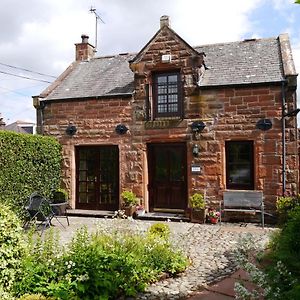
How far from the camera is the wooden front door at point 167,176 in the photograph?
12.2 m

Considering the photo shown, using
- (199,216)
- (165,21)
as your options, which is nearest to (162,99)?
(165,21)

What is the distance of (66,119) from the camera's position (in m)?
13.4

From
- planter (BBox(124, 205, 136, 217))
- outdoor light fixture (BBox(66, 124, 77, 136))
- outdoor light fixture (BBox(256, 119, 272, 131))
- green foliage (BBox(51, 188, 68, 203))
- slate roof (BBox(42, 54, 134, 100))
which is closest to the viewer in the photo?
outdoor light fixture (BBox(256, 119, 272, 131))

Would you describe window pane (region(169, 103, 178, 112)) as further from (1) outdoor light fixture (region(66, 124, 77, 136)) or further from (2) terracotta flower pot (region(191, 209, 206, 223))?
(1) outdoor light fixture (region(66, 124, 77, 136))

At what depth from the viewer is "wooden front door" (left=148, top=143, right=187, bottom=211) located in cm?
1223

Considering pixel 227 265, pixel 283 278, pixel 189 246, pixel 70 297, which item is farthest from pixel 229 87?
pixel 70 297

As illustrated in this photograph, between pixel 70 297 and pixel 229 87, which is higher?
pixel 229 87

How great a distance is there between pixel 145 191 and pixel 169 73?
4340 mm

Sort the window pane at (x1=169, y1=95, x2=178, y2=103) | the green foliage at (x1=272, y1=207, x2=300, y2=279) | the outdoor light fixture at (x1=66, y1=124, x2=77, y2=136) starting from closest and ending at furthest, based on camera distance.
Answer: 1. the green foliage at (x1=272, y1=207, x2=300, y2=279)
2. the window pane at (x1=169, y1=95, x2=178, y2=103)
3. the outdoor light fixture at (x1=66, y1=124, x2=77, y2=136)

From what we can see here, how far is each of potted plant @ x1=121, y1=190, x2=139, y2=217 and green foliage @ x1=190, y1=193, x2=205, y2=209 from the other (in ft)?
6.96

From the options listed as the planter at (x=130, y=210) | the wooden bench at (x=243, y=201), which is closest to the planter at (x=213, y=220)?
the wooden bench at (x=243, y=201)

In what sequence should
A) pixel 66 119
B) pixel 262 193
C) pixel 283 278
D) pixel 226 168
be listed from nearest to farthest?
pixel 283 278
pixel 262 193
pixel 226 168
pixel 66 119

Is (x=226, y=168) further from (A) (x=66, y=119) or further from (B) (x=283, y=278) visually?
(B) (x=283, y=278)

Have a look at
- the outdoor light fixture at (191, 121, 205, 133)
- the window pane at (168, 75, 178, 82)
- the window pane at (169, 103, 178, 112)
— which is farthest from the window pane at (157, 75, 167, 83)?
the outdoor light fixture at (191, 121, 205, 133)
